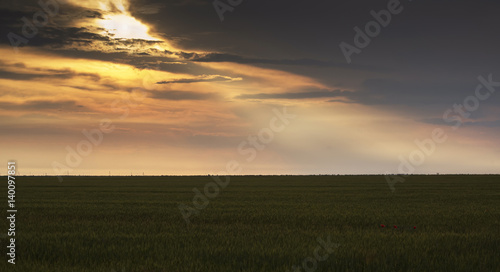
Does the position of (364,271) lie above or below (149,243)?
below

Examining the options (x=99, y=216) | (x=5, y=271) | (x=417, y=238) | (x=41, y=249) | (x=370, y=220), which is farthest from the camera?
(x=99, y=216)

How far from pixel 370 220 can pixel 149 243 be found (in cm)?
1104

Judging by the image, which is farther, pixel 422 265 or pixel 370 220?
pixel 370 220

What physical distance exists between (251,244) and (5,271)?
6.50 metres

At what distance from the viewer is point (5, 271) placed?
34.3ft

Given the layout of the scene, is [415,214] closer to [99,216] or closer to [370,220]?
[370,220]

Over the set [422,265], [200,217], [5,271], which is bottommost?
[422,265]

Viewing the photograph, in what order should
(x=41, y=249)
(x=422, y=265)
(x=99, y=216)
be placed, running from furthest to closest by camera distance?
(x=99, y=216)
(x=41, y=249)
(x=422, y=265)

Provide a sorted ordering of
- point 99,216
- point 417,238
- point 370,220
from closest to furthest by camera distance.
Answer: point 417,238 < point 370,220 < point 99,216

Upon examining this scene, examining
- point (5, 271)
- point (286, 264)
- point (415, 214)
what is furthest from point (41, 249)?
point (415, 214)

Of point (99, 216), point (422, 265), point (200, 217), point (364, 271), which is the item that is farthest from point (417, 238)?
point (99, 216)

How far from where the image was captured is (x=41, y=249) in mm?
13172

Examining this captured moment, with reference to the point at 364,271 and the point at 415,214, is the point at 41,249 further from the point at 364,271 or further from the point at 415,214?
the point at 415,214

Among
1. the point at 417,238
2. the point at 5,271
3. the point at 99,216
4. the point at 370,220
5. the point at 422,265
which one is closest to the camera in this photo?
the point at 5,271
